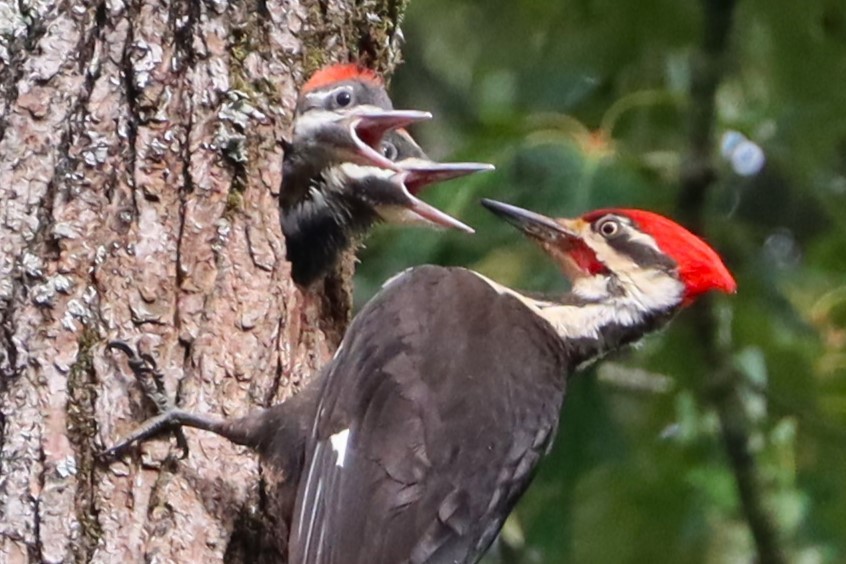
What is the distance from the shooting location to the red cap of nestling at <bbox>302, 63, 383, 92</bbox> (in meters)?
3.16

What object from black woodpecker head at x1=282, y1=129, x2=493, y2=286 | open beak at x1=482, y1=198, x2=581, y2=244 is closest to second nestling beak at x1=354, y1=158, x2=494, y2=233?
black woodpecker head at x1=282, y1=129, x2=493, y2=286

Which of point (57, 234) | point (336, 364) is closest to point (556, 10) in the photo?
point (336, 364)

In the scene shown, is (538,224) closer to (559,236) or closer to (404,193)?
(559,236)

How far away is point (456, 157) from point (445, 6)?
63cm

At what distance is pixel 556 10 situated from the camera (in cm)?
421

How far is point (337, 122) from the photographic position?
10.5 ft

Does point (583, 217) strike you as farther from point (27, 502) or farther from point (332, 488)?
point (27, 502)

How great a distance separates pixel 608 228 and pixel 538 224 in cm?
22

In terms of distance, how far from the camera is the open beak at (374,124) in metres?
3.26

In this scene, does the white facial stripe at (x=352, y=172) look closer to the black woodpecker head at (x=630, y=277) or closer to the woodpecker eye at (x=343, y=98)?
the woodpecker eye at (x=343, y=98)

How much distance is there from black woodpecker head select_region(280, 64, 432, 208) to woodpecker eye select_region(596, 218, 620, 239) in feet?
1.78

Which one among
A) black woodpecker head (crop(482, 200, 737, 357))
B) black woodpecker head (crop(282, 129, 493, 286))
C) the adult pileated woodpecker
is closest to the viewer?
the adult pileated woodpecker

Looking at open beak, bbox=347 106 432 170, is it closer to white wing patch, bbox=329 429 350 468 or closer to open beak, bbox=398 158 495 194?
open beak, bbox=398 158 495 194

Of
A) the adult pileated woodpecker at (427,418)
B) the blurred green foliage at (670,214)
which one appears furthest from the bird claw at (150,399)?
the blurred green foliage at (670,214)
